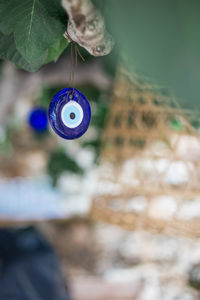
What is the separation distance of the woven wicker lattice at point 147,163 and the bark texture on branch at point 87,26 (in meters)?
0.73

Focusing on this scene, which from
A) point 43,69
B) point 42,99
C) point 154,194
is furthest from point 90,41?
point 42,99

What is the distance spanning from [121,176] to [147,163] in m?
0.11

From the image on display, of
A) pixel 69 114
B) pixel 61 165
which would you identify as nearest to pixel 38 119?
pixel 61 165

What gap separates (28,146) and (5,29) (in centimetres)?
239

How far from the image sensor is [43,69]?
1.72 meters

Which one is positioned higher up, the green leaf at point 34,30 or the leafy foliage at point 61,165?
the green leaf at point 34,30

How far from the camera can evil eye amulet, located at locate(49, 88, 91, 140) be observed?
0.50 metres

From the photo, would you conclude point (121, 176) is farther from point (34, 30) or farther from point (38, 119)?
point (34, 30)

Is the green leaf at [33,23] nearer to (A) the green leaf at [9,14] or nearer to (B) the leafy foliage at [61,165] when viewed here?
(A) the green leaf at [9,14]

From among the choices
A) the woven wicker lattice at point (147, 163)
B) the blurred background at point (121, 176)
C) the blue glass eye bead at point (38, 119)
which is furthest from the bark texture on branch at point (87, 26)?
the blue glass eye bead at point (38, 119)

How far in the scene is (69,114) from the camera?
0.50 metres

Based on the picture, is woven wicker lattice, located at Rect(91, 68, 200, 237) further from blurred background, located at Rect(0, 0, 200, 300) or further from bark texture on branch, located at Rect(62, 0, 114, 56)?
bark texture on branch, located at Rect(62, 0, 114, 56)

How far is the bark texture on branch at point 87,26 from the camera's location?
1.18 ft

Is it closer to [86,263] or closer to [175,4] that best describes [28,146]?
[86,263]
